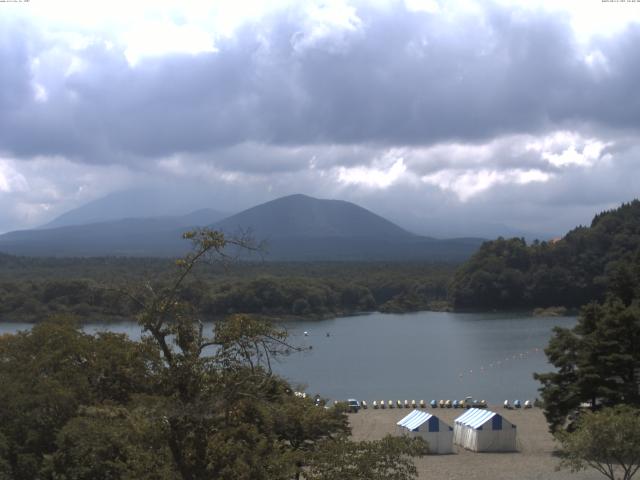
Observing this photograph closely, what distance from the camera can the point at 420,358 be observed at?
37281 mm

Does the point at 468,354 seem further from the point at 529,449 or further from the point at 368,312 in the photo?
the point at 368,312

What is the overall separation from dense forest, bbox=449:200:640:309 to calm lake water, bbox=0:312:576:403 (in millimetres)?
7608

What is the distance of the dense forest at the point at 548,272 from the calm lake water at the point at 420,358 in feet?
25.0

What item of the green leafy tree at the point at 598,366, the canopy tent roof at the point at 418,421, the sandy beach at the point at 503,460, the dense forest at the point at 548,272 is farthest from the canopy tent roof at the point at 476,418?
the dense forest at the point at 548,272

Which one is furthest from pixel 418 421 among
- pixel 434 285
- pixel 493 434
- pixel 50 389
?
pixel 434 285

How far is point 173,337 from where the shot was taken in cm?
638

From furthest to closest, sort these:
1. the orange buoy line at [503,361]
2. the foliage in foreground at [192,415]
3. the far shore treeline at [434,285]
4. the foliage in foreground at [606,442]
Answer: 1. the far shore treeline at [434,285]
2. the orange buoy line at [503,361]
3. the foliage in foreground at [606,442]
4. the foliage in foreground at [192,415]

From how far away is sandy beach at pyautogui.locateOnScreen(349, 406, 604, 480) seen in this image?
51.3 ft

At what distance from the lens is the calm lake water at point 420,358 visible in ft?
96.3

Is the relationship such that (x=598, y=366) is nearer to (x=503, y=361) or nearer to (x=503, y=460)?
(x=503, y=460)

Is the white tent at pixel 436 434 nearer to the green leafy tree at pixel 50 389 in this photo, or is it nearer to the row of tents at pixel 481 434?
the row of tents at pixel 481 434

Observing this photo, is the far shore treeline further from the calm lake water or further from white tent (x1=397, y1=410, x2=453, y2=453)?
white tent (x1=397, y1=410, x2=453, y2=453)

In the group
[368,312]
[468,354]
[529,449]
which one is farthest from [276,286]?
[529,449]

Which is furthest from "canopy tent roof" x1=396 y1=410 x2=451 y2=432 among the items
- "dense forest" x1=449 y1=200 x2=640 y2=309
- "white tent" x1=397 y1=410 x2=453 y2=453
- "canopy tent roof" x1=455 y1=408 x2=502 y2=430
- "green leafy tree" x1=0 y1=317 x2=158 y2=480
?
"dense forest" x1=449 y1=200 x2=640 y2=309
